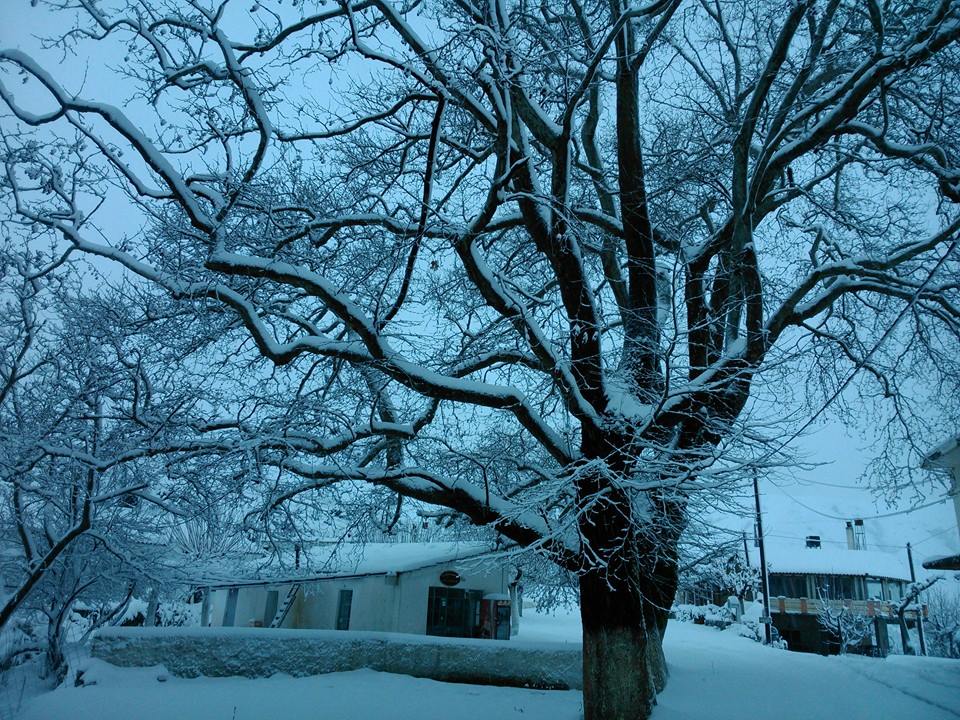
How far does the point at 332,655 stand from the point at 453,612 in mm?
8316

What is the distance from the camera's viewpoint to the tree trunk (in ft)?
24.2

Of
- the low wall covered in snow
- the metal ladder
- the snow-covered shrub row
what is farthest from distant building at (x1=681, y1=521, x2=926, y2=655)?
the low wall covered in snow

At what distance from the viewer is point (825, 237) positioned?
433 inches

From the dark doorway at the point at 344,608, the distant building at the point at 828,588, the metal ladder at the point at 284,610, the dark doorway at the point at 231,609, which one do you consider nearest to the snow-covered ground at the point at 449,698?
the dark doorway at the point at 344,608

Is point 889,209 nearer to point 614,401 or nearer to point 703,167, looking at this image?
point 703,167

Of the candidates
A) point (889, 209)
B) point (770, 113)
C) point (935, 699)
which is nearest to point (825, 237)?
point (889, 209)

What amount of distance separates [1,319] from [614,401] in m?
12.9

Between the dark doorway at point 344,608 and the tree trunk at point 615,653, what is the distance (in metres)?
15.1

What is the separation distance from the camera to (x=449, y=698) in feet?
36.0

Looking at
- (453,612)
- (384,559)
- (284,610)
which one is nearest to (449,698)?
(453,612)

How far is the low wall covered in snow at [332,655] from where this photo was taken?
39.3 ft

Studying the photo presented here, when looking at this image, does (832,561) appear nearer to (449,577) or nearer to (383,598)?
(449,577)

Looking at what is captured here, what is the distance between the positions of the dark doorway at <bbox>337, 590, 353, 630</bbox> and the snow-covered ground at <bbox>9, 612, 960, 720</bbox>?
914 centimetres

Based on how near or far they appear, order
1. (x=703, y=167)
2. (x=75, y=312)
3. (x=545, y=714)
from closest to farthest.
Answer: (x=703, y=167), (x=545, y=714), (x=75, y=312)
